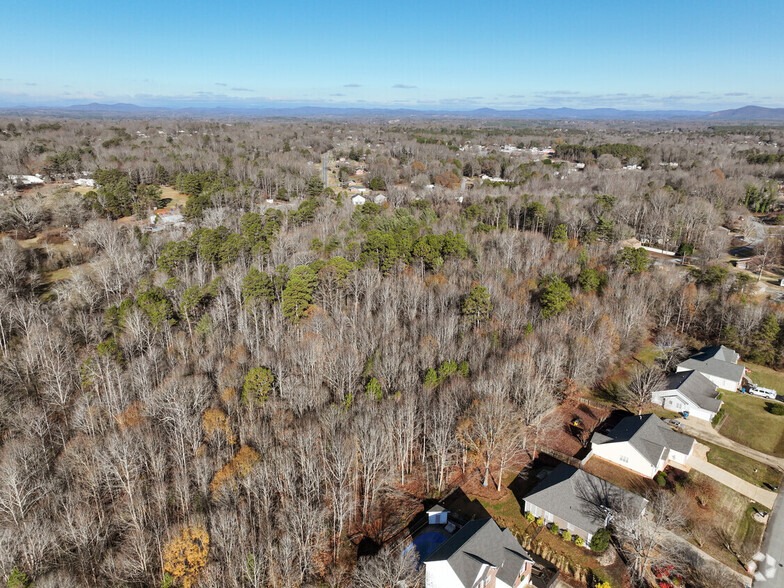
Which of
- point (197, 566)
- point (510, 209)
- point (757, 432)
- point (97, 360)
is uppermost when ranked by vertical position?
point (510, 209)

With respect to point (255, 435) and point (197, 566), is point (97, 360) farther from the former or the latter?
point (197, 566)

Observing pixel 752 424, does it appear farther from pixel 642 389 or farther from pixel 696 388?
pixel 642 389

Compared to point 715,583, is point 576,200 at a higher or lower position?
higher

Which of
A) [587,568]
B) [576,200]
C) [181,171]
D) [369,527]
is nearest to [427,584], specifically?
[369,527]

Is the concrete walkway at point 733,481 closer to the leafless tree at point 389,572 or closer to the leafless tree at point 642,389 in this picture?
the leafless tree at point 642,389

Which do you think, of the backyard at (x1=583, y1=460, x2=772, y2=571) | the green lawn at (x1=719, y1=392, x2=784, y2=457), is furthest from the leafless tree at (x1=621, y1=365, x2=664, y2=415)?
the backyard at (x1=583, y1=460, x2=772, y2=571)
